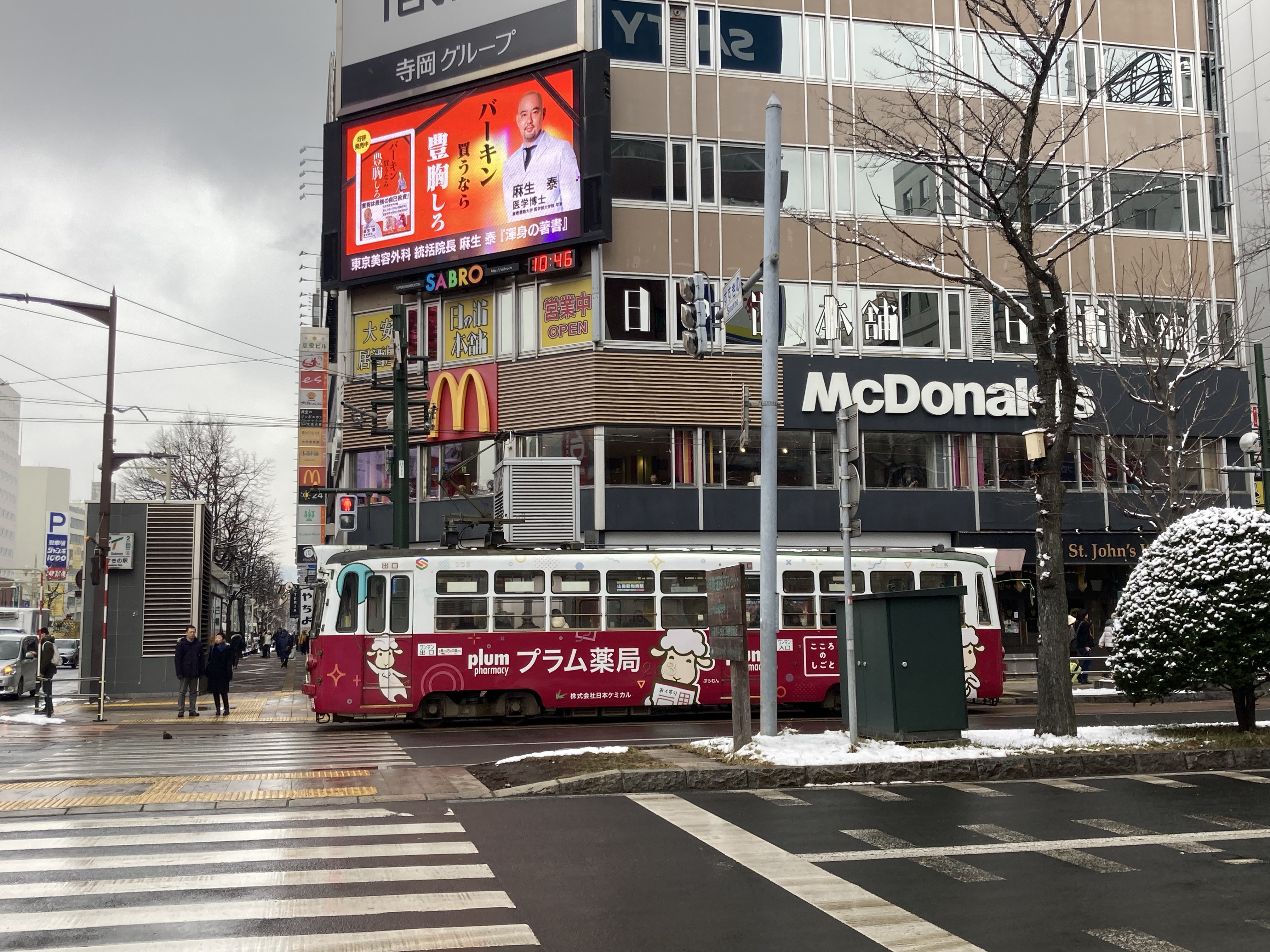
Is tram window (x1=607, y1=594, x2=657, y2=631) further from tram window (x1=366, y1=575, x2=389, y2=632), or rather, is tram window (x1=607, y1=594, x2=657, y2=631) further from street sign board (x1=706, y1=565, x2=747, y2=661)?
street sign board (x1=706, y1=565, x2=747, y2=661)

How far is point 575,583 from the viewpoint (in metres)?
22.0

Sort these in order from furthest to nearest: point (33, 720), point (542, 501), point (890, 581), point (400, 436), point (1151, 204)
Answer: point (1151, 204), point (400, 436), point (33, 720), point (542, 501), point (890, 581)

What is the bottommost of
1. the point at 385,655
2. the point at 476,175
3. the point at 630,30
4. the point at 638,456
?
the point at 385,655

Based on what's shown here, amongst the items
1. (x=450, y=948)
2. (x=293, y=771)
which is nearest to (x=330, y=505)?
(x=293, y=771)

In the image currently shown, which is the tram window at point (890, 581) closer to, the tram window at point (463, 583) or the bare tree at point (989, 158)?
the bare tree at point (989, 158)

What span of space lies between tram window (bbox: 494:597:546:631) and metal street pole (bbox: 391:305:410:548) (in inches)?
113

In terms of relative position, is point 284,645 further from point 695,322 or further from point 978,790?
point 978,790

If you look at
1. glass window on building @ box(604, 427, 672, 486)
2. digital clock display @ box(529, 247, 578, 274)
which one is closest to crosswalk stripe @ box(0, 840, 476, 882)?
glass window on building @ box(604, 427, 672, 486)

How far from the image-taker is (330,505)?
59.5 meters

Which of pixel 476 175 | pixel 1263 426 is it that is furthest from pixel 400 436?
pixel 1263 426

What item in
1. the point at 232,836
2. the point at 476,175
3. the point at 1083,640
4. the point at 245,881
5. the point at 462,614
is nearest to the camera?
the point at 245,881

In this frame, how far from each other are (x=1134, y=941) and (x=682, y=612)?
1602 cm

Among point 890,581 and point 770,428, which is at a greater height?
Result: point 770,428

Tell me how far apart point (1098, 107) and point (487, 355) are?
64.4 ft
